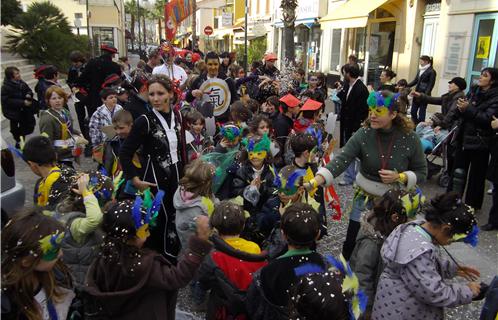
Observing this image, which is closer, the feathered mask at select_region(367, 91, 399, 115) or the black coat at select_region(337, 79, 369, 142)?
the feathered mask at select_region(367, 91, 399, 115)

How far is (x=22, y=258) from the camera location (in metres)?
1.76

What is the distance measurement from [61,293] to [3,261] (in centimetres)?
35

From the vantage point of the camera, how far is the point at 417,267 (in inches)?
86.4

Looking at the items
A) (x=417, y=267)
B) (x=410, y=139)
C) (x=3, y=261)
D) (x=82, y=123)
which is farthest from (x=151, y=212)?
(x=82, y=123)

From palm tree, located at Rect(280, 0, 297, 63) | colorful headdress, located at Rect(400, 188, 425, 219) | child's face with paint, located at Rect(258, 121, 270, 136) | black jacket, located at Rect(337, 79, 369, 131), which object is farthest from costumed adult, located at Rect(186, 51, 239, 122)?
palm tree, located at Rect(280, 0, 297, 63)

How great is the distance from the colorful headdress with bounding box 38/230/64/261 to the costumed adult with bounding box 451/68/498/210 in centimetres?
489

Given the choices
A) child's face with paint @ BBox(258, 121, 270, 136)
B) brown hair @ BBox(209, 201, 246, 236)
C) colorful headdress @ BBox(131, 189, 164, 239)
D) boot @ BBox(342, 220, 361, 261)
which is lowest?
boot @ BBox(342, 220, 361, 261)

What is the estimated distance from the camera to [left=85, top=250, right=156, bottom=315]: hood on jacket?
202 centimetres

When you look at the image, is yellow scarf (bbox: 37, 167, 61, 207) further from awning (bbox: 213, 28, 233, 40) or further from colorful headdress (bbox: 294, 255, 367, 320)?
awning (bbox: 213, 28, 233, 40)

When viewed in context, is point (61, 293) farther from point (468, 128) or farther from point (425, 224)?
point (468, 128)

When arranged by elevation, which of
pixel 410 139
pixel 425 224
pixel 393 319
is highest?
pixel 410 139

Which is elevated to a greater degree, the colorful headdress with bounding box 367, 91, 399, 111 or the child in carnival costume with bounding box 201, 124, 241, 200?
the colorful headdress with bounding box 367, 91, 399, 111

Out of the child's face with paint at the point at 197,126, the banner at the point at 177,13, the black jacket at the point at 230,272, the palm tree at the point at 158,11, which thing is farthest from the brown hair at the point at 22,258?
the palm tree at the point at 158,11

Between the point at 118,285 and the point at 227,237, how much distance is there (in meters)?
0.83
